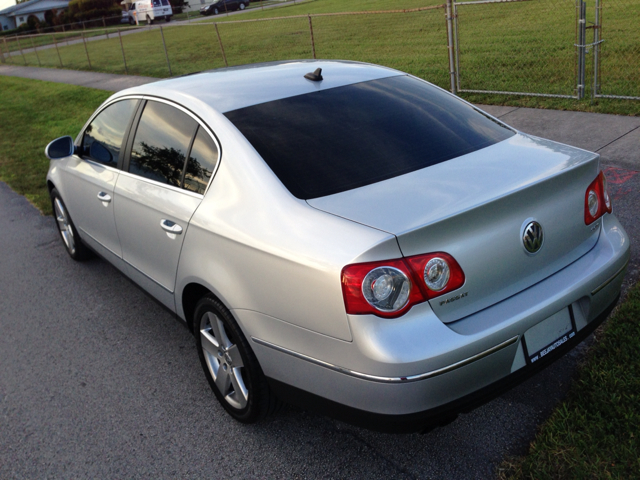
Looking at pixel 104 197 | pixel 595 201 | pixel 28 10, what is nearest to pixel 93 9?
pixel 28 10

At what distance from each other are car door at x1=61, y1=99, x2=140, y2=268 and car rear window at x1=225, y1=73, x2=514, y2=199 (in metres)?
1.29

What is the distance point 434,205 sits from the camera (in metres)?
2.49

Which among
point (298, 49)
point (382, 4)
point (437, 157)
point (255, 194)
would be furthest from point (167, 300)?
point (382, 4)

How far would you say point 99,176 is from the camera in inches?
171

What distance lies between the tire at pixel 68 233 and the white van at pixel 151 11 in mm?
46755

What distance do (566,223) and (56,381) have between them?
3.11 metres

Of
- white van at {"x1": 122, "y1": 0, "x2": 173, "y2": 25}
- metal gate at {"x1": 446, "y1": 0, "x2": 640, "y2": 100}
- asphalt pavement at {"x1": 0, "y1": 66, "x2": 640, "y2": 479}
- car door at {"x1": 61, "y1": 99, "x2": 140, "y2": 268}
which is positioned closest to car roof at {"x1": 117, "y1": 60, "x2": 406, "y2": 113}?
car door at {"x1": 61, "y1": 99, "x2": 140, "y2": 268}

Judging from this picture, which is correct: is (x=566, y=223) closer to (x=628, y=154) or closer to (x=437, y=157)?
(x=437, y=157)

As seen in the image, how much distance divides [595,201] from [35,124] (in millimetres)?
13530

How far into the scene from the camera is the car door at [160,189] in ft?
10.7

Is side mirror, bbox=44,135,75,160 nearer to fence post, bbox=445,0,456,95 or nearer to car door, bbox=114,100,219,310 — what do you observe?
car door, bbox=114,100,219,310

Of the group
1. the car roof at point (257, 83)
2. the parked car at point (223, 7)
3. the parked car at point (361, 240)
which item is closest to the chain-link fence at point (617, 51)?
the car roof at point (257, 83)

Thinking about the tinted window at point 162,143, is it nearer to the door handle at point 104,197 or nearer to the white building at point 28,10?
the door handle at point 104,197

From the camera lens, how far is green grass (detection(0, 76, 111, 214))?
9062 mm
